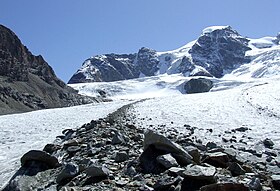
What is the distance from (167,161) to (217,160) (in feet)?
4.82

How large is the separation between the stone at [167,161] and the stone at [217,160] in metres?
1.05

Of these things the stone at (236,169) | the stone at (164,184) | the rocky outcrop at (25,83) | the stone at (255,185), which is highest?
the rocky outcrop at (25,83)

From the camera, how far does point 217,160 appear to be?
9977mm

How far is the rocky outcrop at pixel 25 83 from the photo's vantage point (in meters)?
125

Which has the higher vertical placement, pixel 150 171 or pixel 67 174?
pixel 67 174

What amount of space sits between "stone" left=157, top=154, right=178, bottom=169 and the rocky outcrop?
101 metres

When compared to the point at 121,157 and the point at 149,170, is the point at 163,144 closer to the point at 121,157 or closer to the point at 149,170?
the point at 149,170

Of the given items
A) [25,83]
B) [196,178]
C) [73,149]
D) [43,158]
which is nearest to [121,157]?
[43,158]

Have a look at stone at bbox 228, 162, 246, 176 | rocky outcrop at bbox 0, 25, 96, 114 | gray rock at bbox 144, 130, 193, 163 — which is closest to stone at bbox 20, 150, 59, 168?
gray rock at bbox 144, 130, 193, 163

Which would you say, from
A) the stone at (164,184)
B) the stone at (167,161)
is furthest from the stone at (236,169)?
the stone at (164,184)

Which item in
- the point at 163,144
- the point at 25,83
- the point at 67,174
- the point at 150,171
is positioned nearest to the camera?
the point at 150,171

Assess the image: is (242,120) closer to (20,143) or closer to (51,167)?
(20,143)

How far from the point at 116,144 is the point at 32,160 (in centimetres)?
301

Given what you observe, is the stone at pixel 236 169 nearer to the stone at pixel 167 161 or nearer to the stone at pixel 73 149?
the stone at pixel 167 161
